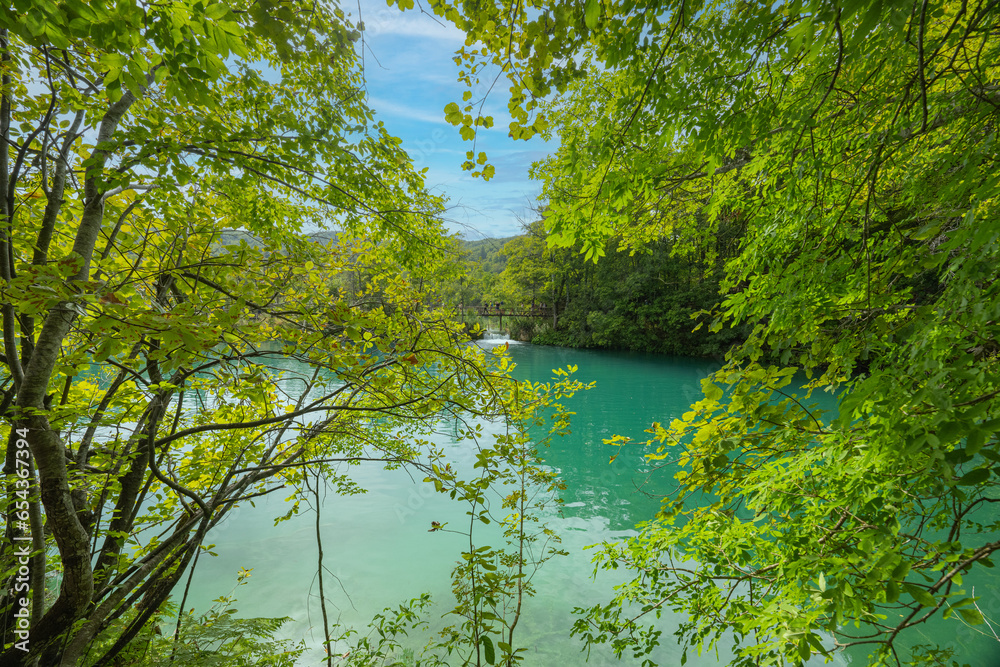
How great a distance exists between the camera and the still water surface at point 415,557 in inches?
176

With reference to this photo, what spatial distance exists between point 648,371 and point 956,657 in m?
16.6

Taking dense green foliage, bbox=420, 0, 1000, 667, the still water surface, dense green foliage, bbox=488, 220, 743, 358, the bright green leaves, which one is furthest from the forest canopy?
dense green foliage, bbox=488, 220, 743, 358

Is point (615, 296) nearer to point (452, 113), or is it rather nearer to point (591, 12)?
point (452, 113)

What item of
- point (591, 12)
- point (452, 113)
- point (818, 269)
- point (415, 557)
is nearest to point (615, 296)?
point (415, 557)

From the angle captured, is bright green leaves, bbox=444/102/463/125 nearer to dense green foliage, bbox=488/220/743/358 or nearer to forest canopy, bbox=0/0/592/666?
forest canopy, bbox=0/0/592/666

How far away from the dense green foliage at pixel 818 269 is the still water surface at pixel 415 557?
1075 millimetres

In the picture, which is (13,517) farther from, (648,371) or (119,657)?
(648,371)

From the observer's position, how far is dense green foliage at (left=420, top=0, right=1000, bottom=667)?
125cm

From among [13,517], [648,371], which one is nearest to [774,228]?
[13,517]

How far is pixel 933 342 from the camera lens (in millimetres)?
1367

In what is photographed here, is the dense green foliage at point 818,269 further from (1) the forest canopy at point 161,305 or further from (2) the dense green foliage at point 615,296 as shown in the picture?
(2) the dense green foliage at point 615,296

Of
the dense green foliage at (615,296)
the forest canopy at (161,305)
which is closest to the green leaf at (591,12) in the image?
the forest canopy at (161,305)

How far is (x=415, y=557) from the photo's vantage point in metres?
6.26

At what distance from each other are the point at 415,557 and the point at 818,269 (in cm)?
657
